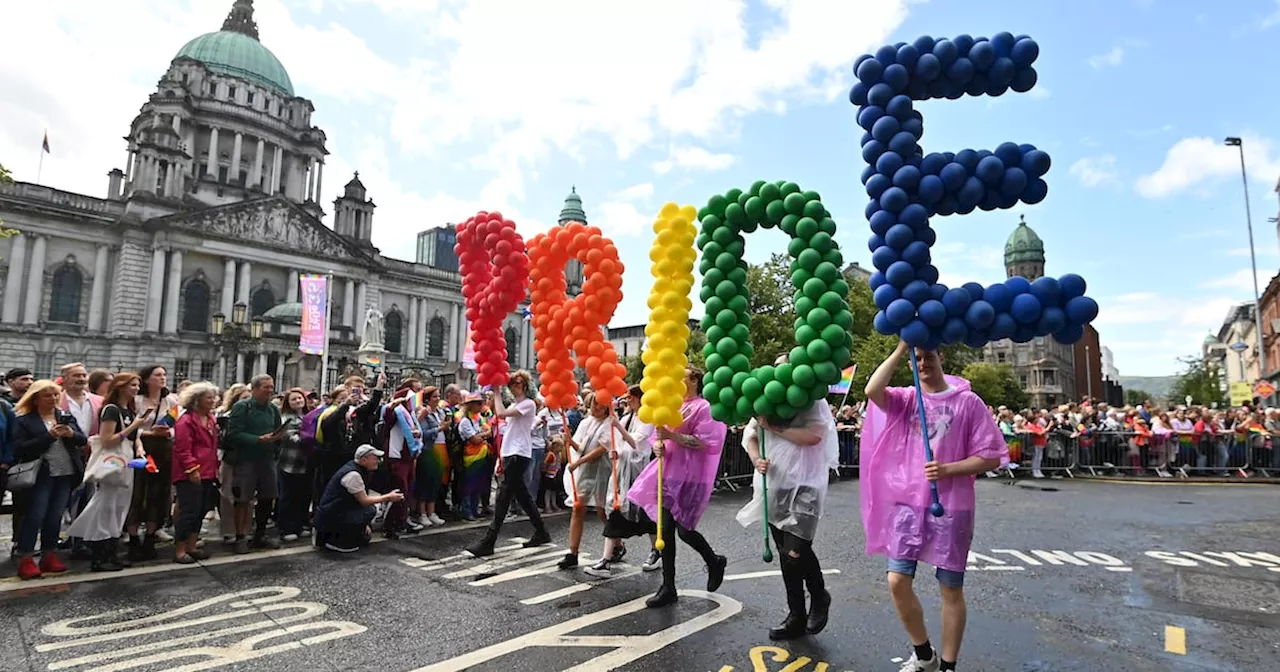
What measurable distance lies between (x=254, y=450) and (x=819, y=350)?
6.53 metres

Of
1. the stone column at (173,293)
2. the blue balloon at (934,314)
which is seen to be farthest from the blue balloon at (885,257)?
the stone column at (173,293)

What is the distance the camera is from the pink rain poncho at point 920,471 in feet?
12.7

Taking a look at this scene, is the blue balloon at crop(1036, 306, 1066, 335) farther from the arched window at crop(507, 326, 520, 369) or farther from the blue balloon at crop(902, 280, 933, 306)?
the arched window at crop(507, 326, 520, 369)

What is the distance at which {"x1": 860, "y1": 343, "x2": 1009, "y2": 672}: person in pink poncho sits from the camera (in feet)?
12.6

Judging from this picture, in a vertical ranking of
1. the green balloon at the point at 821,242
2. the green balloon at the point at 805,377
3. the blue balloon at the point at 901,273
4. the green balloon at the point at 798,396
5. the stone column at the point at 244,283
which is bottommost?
the green balloon at the point at 798,396

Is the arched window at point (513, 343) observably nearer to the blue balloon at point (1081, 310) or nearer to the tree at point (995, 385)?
the tree at point (995, 385)

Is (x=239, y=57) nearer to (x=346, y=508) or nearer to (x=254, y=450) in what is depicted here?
(x=254, y=450)

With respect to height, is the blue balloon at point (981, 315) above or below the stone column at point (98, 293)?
below

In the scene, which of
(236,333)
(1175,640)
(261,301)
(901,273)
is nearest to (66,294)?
(261,301)

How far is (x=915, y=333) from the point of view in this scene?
4.00 meters

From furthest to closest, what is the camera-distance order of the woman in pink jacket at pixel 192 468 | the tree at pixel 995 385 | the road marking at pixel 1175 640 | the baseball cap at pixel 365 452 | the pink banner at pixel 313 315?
1. the tree at pixel 995 385
2. the pink banner at pixel 313 315
3. the baseball cap at pixel 365 452
4. the woman in pink jacket at pixel 192 468
5. the road marking at pixel 1175 640

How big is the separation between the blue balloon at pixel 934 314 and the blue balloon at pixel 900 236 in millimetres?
434

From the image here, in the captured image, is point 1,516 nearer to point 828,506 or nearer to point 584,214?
point 828,506

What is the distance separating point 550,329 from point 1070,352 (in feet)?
378
